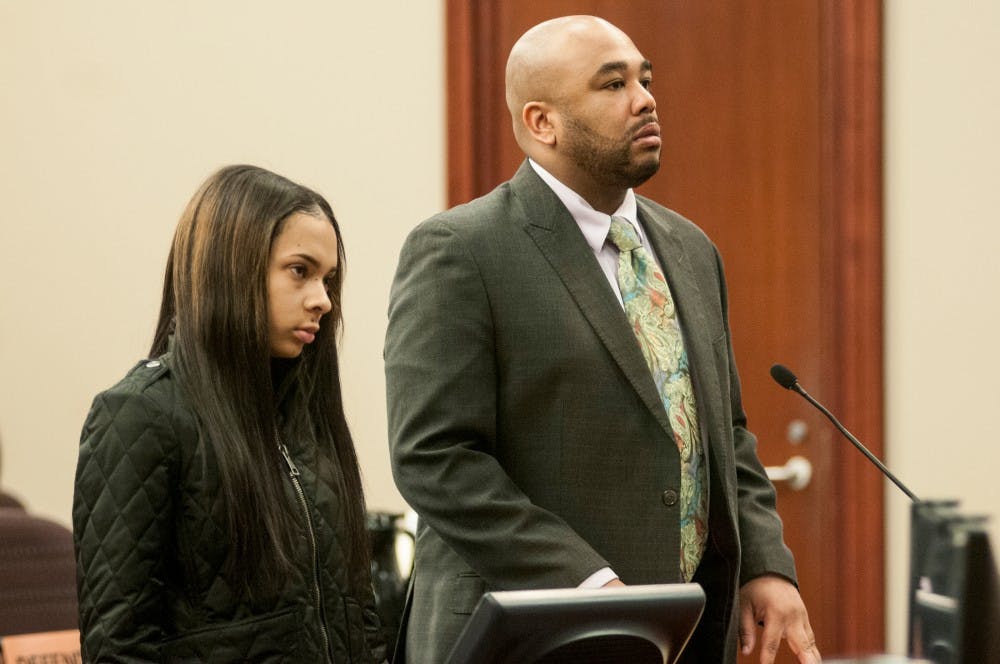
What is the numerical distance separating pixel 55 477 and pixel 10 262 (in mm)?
536

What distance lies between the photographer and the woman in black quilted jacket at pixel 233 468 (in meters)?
1.71

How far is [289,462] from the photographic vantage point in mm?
1905

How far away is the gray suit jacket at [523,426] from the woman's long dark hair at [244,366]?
13 centimetres

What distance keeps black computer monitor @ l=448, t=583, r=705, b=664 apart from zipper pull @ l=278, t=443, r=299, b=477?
60cm

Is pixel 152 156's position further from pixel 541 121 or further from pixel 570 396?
pixel 570 396

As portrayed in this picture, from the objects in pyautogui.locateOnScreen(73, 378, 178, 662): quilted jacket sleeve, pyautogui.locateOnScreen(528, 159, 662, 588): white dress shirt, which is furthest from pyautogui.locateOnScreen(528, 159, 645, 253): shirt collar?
pyautogui.locateOnScreen(73, 378, 178, 662): quilted jacket sleeve

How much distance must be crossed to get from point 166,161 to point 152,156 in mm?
37

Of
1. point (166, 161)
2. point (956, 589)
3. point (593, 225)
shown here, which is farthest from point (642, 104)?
point (166, 161)

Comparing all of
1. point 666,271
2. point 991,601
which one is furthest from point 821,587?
point 991,601

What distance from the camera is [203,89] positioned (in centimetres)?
348

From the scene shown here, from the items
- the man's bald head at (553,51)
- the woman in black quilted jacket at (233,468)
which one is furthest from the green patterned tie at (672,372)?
the woman in black quilted jacket at (233,468)

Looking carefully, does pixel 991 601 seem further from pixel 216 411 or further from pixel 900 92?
pixel 900 92

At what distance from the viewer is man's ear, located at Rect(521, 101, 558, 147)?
2.23 metres

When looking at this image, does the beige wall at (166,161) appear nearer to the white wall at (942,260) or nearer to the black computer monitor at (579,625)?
the white wall at (942,260)
